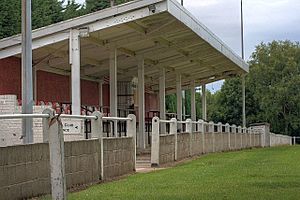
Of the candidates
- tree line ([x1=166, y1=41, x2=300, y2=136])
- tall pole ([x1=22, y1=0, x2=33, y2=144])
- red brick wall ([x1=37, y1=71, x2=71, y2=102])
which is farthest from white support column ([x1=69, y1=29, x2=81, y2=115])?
tree line ([x1=166, y1=41, x2=300, y2=136])

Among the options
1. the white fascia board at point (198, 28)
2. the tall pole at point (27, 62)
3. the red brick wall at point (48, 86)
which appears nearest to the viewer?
the tall pole at point (27, 62)

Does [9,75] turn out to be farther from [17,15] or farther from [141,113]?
[17,15]

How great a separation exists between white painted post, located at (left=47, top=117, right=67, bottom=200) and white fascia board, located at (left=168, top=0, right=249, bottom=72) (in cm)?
1286

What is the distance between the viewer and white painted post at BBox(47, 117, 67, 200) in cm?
779

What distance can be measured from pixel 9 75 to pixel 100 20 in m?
5.06

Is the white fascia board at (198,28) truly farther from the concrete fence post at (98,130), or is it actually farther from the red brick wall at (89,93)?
the concrete fence post at (98,130)

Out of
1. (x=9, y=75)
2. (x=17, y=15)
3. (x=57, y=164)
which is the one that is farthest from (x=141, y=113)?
(x=17, y=15)

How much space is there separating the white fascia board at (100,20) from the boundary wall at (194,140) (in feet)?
10.9

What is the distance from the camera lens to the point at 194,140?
25.2 m

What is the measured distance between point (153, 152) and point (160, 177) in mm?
4435

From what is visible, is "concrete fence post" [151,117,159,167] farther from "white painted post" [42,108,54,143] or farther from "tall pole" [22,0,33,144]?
"white painted post" [42,108,54,143]

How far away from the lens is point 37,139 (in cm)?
1312

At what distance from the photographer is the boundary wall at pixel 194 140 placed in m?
19.0

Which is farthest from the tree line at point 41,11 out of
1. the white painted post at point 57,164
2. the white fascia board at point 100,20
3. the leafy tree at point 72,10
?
the white painted post at point 57,164
